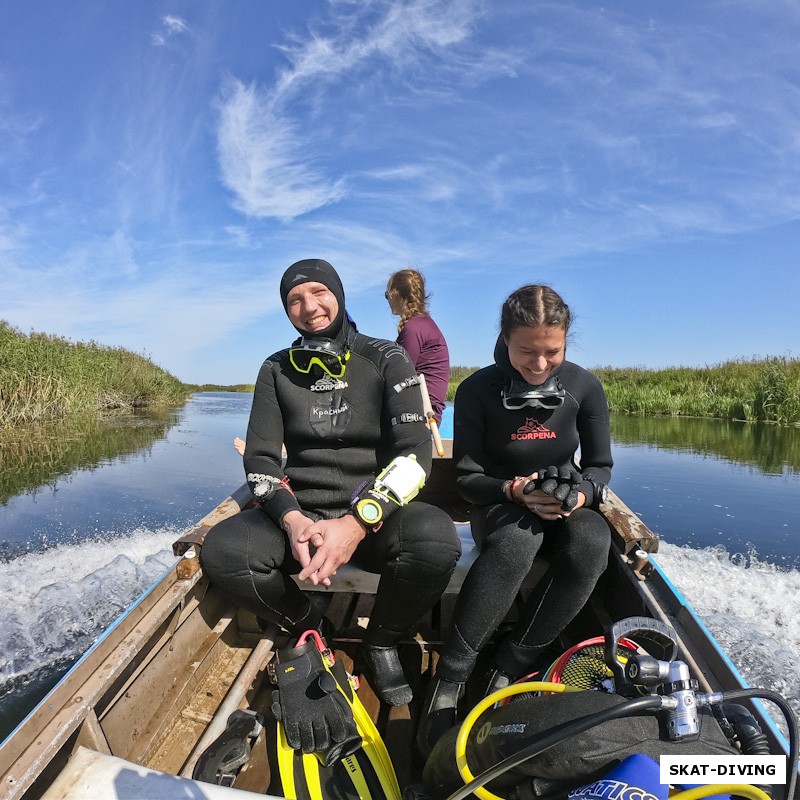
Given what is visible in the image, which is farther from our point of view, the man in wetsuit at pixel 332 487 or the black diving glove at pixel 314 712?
the man in wetsuit at pixel 332 487

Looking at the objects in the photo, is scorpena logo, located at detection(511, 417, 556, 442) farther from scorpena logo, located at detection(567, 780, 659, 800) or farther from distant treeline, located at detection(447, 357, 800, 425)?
distant treeline, located at detection(447, 357, 800, 425)

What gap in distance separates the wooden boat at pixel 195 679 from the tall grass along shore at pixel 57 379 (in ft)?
34.5

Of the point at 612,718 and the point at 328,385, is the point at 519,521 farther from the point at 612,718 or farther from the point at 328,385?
the point at 612,718

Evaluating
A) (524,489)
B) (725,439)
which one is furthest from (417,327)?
(725,439)

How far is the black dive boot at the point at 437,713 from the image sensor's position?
5.51 ft

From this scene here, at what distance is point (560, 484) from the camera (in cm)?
188

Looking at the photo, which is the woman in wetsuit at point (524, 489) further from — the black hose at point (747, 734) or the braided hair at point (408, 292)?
the braided hair at point (408, 292)

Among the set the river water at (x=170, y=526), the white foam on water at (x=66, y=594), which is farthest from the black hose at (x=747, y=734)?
the white foam on water at (x=66, y=594)

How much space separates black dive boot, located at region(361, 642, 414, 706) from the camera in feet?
6.38

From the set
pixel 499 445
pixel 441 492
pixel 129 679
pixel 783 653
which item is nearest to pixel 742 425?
pixel 783 653

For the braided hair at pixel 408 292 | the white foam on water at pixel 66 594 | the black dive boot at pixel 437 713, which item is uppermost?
the braided hair at pixel 408 292

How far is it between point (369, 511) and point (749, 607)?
3.51 meters

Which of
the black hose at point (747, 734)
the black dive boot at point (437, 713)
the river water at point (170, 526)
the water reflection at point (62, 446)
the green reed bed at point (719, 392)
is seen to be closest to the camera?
the black hose at point (747, 734)

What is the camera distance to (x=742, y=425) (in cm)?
1517
